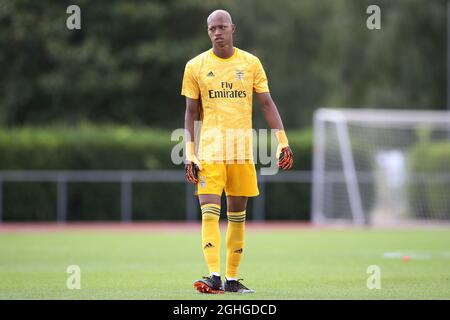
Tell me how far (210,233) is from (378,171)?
19810mm

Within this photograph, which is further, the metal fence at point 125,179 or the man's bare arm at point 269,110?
the metal fence at point 125,179

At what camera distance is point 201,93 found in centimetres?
1027

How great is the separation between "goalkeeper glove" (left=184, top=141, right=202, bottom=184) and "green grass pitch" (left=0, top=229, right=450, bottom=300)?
111 centimetres

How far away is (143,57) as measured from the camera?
4109 cm

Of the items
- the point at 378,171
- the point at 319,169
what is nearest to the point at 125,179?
the point at 319,169

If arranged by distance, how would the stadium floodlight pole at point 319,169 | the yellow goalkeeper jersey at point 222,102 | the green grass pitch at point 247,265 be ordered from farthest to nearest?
the stadium floodlight pole at point 319,169 → the yellow goalkeeper jersey at point 222,102 → the green grass pitch at point 247,265

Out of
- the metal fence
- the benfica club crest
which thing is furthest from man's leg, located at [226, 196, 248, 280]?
the metal fence

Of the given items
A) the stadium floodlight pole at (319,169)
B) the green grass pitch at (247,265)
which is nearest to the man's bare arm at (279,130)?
the green grass pitch at (247,265)

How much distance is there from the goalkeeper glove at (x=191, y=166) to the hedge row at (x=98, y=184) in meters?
20.8

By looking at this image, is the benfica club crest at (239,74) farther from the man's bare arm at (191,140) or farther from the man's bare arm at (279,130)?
the man's bare arm at (191,140)

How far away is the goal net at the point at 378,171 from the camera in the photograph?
94.5 ft

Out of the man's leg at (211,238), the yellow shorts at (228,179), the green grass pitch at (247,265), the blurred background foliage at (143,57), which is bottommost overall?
the green grass pitch at (247,265)

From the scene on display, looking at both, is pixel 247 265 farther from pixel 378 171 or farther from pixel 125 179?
pixel 125 179
